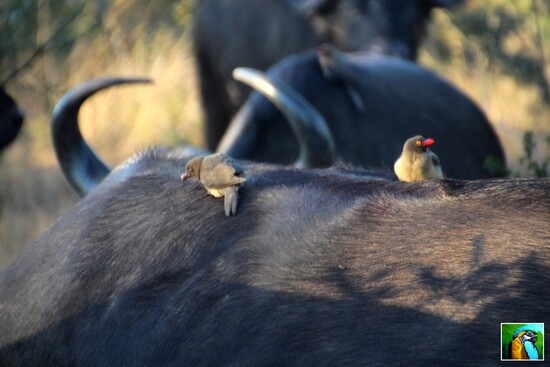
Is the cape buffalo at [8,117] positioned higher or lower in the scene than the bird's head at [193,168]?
higher

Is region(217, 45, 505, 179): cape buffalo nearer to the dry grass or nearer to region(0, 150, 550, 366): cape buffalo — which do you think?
the dry grass

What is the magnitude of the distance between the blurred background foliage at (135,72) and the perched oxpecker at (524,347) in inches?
217

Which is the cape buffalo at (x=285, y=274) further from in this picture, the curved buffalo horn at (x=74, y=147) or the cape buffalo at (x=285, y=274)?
the curved buffalo horn at (x=74, y=147)

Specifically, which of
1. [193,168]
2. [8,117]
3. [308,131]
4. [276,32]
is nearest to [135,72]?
[276,32]

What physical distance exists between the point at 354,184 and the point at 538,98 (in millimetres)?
7367

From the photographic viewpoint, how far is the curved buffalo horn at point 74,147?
460cm

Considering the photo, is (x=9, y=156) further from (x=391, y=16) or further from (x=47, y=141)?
(x=391, y=16)

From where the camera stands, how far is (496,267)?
2.72 meters

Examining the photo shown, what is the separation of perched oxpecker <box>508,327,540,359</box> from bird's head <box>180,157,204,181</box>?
1.15 m

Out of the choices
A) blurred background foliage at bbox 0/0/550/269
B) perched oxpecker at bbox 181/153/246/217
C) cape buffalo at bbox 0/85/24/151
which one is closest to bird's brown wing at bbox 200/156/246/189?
perched oxpecker at bbox 181/153/246/217

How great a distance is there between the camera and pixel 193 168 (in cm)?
337

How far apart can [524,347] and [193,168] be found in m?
1.22

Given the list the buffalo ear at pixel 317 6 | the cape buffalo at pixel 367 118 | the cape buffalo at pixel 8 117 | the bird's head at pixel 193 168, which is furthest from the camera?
the buffalo ear at pixel 317 6

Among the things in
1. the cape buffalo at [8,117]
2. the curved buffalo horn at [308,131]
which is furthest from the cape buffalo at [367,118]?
the cape buffalo at [8,117]
